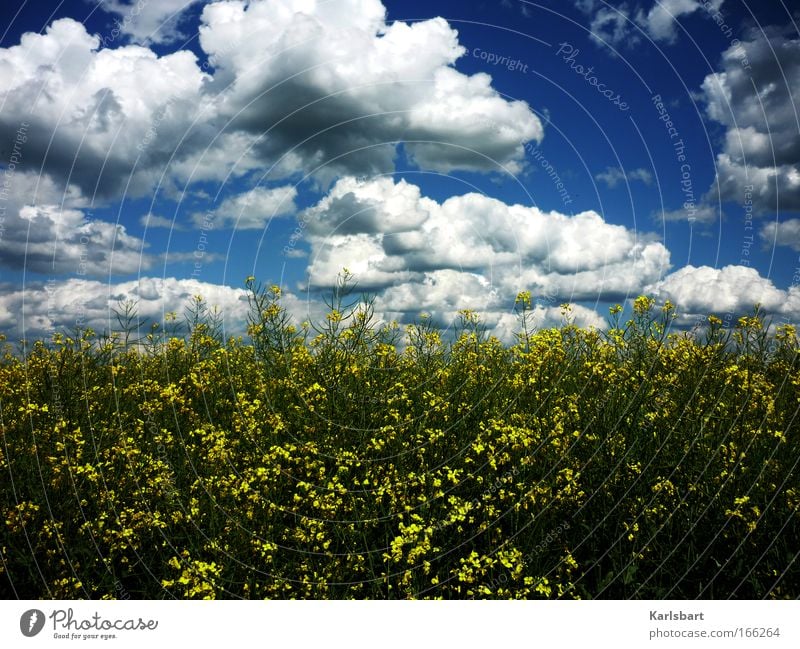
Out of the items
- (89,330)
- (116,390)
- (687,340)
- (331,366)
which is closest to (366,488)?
(331,366)

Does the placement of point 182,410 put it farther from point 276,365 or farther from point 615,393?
point 615,393

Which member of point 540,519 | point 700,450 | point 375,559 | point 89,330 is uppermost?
point 89,330

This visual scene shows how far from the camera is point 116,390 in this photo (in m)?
6.01

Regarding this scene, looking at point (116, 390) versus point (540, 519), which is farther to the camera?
point (116, 390)

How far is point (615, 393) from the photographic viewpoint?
16.3 feet
